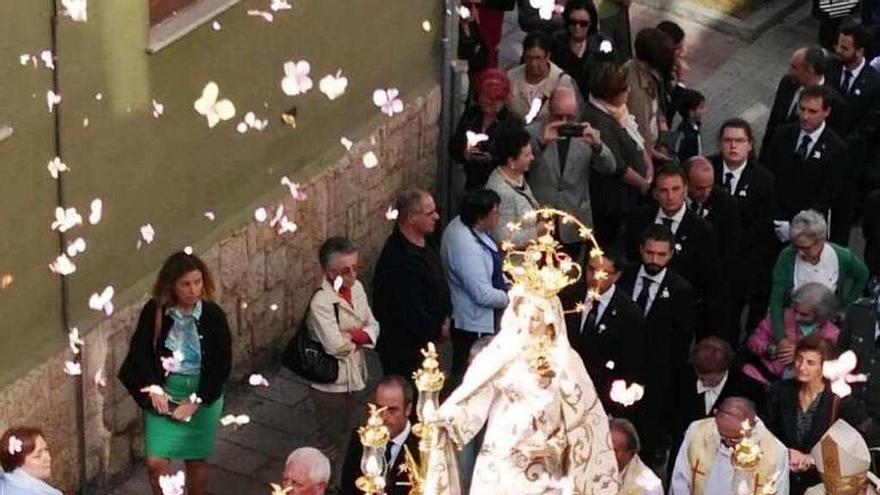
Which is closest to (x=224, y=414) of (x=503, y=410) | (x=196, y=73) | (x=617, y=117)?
(x=196, y=73)

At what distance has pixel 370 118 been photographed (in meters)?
16.7

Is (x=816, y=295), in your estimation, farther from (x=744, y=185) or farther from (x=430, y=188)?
(x=430, y=188)

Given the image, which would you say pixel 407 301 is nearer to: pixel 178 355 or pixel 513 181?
pixel 513 181

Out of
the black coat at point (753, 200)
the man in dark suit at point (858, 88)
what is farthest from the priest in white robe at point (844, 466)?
the man in dark suit at point (858, 88)

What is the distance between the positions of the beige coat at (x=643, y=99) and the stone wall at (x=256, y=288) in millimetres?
1457

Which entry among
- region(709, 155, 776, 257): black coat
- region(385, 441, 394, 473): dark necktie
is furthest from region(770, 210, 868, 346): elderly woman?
region(385, 441, 394, 473): dark necktie

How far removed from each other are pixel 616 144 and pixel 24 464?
507 cm

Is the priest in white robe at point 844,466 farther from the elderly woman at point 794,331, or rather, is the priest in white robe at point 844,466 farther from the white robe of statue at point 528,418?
the white robe of statue at point 528,418

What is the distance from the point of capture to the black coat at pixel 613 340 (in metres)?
14.1

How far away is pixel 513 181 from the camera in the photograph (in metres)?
15.3

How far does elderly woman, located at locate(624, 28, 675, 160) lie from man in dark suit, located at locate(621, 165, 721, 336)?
55.7 inches

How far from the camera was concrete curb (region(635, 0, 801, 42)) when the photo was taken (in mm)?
21484

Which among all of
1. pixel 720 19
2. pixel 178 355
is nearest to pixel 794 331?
pixel 178 355

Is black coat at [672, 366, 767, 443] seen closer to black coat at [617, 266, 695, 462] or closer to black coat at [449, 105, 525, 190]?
black coat at [617, 266, 695, 462]
